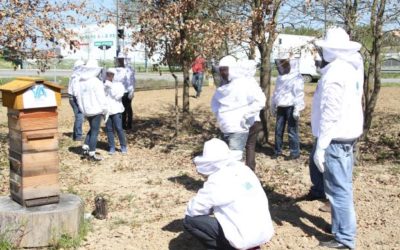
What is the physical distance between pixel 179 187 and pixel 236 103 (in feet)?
4.73

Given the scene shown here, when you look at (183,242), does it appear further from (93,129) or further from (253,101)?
(93,129)

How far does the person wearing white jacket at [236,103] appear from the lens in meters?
6.76

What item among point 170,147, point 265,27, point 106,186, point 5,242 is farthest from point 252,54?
point 5,242

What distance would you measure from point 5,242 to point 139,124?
8.28 metres

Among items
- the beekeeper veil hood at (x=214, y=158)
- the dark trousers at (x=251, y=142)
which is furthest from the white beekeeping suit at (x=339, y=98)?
the dark trousers at (x=251, y=142)

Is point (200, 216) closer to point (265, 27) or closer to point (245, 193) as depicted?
point (245, 193)

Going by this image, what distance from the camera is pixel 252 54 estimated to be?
957cm

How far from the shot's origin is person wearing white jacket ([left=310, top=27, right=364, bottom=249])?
4492mm

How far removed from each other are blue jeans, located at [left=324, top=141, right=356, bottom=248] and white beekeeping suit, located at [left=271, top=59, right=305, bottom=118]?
4.11 metres

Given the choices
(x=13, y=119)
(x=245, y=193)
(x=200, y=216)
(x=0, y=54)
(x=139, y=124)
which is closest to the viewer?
(x=245, y=193)

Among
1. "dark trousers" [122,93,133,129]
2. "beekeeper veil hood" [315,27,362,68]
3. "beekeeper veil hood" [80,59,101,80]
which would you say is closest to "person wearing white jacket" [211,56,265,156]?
"beekeeper veil hood" [315,27,362,68]

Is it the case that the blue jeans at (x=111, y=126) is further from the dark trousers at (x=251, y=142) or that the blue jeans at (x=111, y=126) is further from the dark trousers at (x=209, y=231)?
the dark trousers at (x=209, y=231)

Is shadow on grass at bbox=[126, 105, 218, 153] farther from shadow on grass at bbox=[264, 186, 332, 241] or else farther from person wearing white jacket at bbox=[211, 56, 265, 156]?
shadow on grass at bbox=[264, 186, 332, 241]

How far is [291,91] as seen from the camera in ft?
28.8
